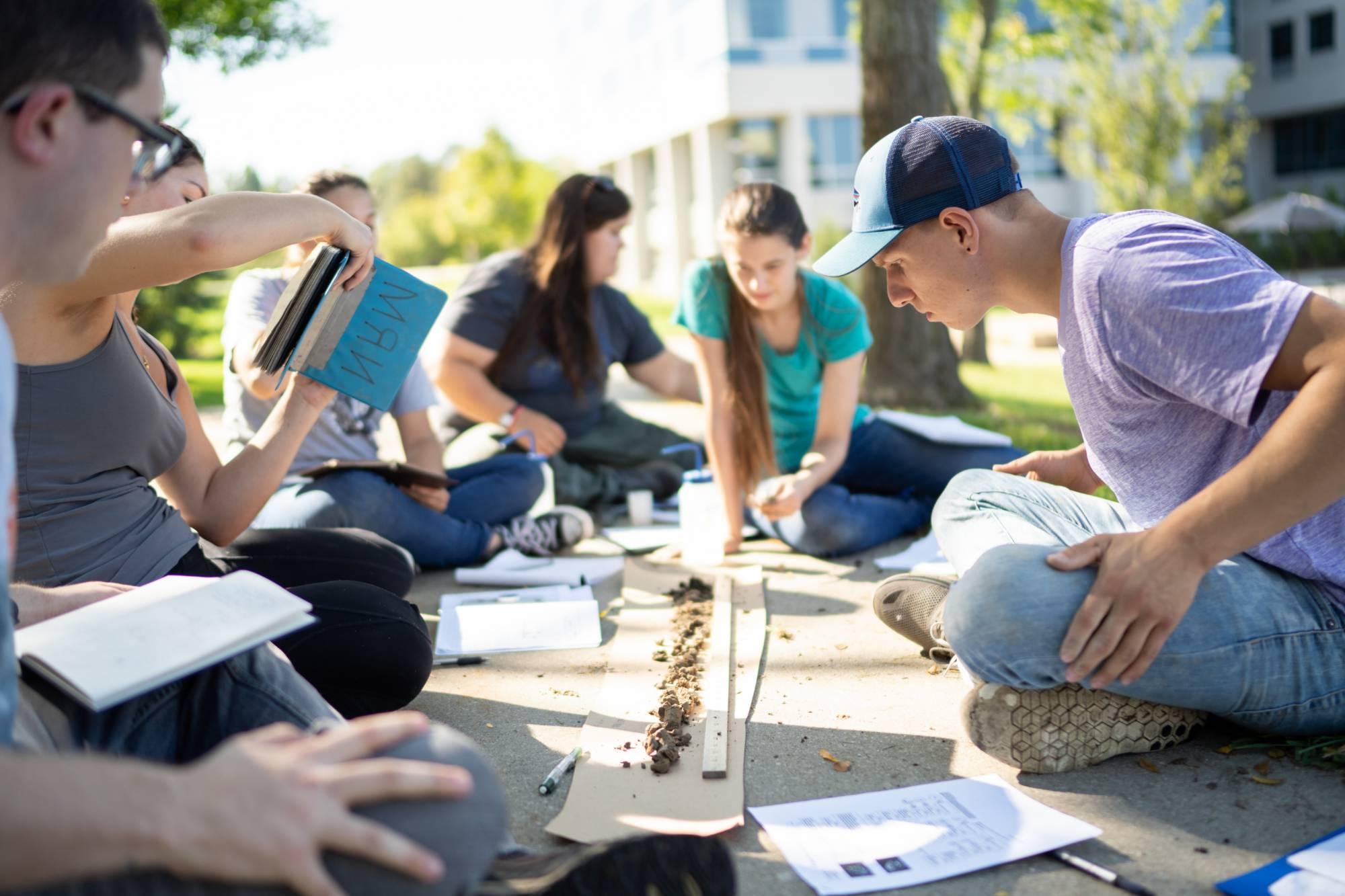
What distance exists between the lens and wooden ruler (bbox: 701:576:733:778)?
2463 millimetres

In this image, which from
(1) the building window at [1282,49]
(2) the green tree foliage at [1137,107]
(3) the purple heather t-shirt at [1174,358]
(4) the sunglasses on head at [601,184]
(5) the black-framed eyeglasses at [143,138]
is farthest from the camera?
(1) the building window at [1282,49]

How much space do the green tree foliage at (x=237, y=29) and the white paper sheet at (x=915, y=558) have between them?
11.8m

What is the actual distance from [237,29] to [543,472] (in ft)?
38.2

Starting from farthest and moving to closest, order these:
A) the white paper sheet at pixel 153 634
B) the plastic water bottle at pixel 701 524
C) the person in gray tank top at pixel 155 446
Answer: the plastic water bottle at pixel 701 524, the person in gray tank top at pixel 155 446, the white paper sheet at pixel 153 634

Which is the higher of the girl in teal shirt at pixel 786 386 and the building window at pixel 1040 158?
the building window at pixel 1040 158

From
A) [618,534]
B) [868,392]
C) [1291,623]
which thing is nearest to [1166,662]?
[1291,623]

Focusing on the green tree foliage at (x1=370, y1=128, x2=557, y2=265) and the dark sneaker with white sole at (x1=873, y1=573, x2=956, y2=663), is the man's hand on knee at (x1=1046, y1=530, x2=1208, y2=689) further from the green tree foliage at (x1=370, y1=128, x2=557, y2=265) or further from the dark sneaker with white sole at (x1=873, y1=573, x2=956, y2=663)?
the green tree foliage at (x1=370, y1=128, x2=557, y2=265)

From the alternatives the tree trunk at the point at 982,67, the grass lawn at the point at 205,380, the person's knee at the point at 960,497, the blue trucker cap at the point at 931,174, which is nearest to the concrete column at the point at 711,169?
the grass lawn at the point at 205,380

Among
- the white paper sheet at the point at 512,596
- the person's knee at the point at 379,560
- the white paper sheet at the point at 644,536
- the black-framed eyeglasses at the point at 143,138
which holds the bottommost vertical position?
the white paper sheet at the point at 644,536

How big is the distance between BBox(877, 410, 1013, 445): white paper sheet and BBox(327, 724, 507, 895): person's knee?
11.9 ft

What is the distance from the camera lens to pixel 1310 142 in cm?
3406

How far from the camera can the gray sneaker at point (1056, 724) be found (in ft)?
7.63

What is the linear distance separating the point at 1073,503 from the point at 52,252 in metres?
2.35

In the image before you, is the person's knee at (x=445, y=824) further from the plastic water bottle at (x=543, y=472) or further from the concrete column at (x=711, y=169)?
the concrete column at (x=711, y=169)
